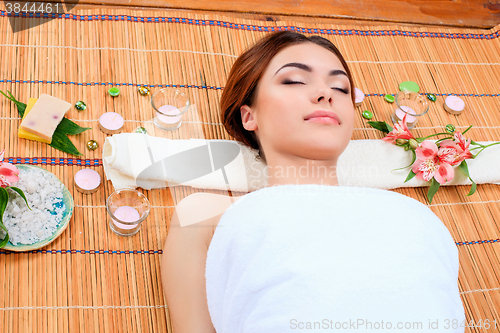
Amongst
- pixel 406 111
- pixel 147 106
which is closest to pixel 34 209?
pixel 147 106

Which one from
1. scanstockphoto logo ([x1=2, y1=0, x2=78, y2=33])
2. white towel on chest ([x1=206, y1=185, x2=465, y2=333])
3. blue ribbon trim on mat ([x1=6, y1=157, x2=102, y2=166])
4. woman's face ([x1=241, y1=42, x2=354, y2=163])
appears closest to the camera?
white towel on chest ([x1=206, y1=185, x2=465, y2=333])

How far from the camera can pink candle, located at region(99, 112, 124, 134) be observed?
4.41ft

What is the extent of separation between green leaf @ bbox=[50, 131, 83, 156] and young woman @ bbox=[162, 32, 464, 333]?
379mm

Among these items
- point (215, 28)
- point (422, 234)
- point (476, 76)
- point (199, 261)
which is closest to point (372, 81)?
point (476, 76)

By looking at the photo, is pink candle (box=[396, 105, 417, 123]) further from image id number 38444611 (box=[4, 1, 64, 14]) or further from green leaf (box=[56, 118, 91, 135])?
image id number 38444611 (box=[4, 1, 64, 14])

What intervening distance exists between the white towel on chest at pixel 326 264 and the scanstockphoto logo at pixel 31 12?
3.46ft

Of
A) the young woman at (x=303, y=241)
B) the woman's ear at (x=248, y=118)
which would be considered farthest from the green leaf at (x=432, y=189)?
the woman's ear at (x=248, y=118)

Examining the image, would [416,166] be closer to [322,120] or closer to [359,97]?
[359,97]

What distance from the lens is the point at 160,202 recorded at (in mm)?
1286

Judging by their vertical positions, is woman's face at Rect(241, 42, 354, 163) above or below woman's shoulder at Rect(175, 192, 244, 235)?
above

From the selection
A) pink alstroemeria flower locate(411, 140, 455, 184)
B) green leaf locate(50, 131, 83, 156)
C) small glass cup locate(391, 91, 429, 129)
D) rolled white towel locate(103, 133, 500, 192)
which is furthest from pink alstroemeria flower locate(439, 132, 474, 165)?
green leaf locate(50, 131, 83, 156)

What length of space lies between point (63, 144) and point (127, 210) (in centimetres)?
30

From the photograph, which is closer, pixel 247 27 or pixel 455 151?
pixel 455 151

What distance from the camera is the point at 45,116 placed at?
1.27 metres
